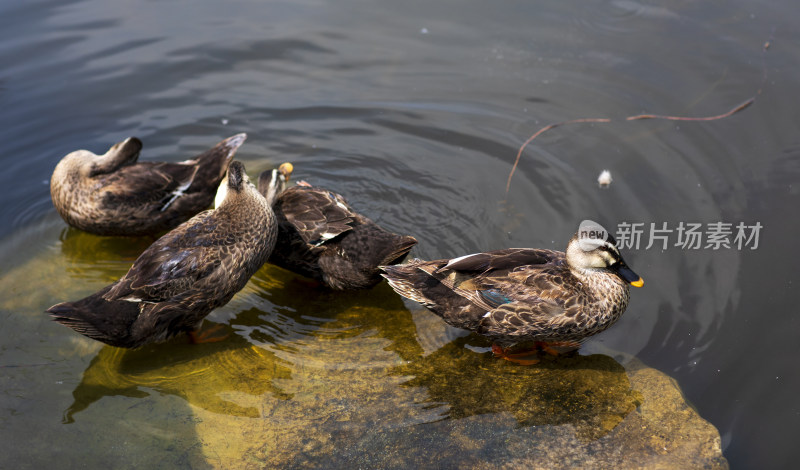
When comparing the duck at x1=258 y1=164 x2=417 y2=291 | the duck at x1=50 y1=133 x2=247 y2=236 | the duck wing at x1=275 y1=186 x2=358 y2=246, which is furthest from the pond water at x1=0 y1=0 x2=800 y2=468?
the duck wing at x1=275 y1=186 x2=358 y2=246

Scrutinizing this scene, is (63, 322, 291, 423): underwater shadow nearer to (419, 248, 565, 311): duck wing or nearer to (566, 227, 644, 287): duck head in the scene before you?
(419, 248, 565, 311): duck wing

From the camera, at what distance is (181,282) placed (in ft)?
17.6

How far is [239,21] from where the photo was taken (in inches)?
394

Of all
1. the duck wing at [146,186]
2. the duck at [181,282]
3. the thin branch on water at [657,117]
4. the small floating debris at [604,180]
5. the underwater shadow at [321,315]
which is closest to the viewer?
the duck at [181,282]

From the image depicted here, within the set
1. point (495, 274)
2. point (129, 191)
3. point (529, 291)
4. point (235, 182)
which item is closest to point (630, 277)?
point (529, 291)

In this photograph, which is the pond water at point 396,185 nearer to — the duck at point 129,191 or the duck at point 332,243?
the duck at point 332,243

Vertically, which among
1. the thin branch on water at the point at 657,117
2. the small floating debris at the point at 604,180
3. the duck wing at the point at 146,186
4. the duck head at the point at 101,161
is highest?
the thin branch on water at the point at 657,117

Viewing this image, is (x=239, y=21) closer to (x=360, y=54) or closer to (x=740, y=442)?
(x=360, y=54)

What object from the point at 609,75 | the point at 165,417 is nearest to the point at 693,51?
the point at 609,75

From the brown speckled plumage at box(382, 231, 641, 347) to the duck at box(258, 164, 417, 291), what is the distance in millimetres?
396

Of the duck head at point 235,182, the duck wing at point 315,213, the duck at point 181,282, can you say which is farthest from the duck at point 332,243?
the duck head at point 235,182

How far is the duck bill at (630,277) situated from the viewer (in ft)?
17.3

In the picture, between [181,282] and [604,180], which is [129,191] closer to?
[181,282]

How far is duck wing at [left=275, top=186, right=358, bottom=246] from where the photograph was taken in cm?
602
